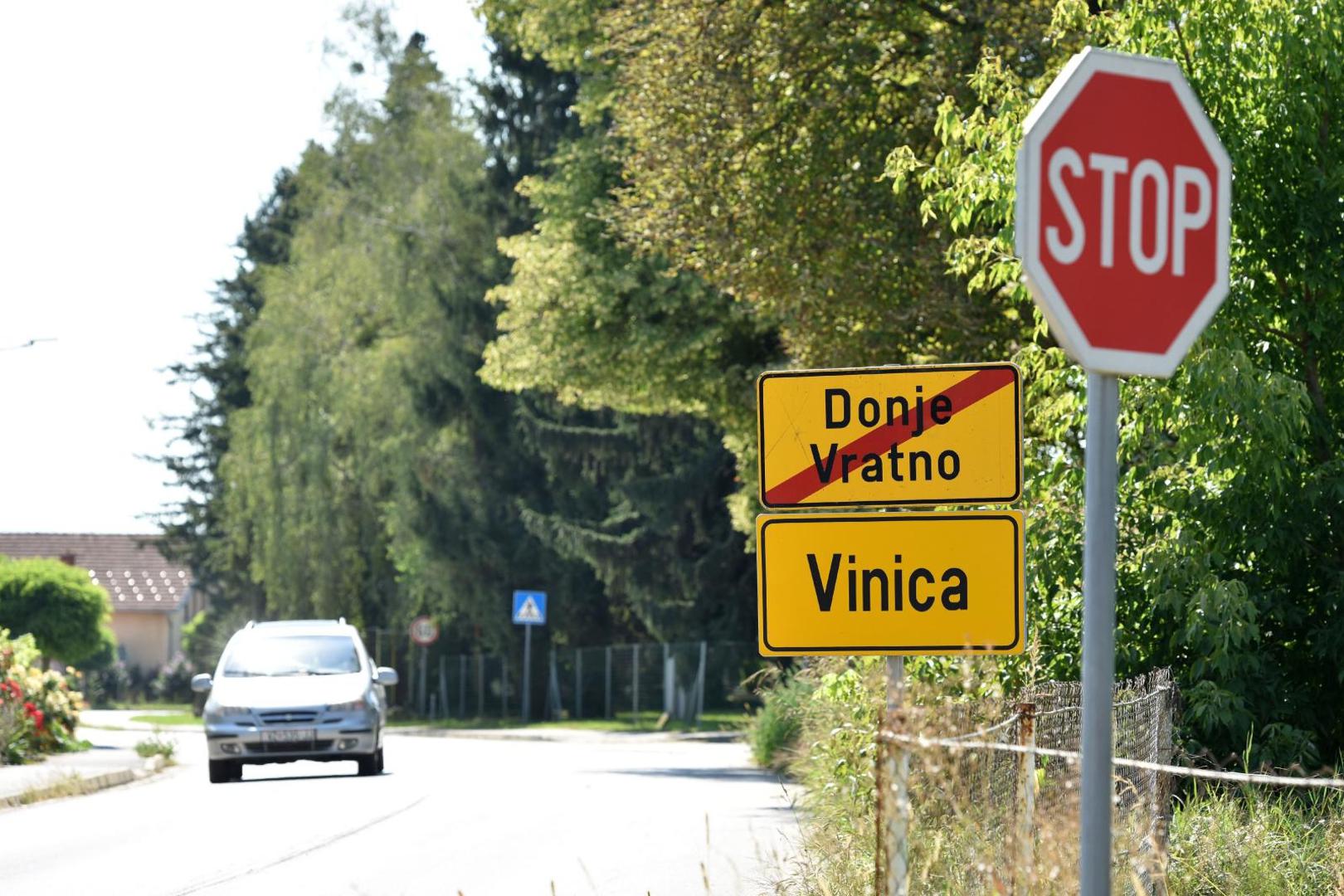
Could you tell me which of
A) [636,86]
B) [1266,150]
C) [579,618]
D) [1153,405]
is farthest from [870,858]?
[579,618]

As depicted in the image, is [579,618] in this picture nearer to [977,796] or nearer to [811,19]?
[811,19]

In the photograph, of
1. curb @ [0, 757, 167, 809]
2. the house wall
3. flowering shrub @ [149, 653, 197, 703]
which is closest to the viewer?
curb @ [0, 757, 167, 809]

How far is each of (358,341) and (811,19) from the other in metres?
32.9

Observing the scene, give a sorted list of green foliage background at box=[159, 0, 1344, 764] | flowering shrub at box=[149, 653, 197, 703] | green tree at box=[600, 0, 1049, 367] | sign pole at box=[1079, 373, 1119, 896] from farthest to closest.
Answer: flowering shrub at box=[149, 653, 197, 703]
green tree at box=[600, 0, 1049, 367]
green foliage background at box=[159, 0, 1344, 764]
sign pole at box=[1079, 373, 1119, 896]

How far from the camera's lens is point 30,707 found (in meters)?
25.7

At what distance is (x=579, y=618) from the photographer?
5000 centimetres

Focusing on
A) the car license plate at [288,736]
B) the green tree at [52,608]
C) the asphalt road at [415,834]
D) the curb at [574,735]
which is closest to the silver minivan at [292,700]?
the car license plate at [288,736]

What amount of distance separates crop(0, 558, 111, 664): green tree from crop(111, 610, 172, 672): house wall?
5934cm

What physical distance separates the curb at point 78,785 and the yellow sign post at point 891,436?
45.2 feet

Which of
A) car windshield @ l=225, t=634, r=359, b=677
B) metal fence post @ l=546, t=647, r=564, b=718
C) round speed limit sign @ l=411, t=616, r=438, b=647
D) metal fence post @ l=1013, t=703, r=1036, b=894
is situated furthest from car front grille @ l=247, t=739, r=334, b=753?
metal fence post @ l=546, t=647, r=564, b=718

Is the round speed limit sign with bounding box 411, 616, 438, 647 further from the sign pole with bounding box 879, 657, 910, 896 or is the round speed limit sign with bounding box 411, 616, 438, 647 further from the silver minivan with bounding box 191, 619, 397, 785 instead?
the sign pole with bounding box 879, 657, 910, 896

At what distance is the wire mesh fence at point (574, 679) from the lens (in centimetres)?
4297

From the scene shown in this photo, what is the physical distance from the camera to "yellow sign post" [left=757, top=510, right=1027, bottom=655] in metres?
6.89

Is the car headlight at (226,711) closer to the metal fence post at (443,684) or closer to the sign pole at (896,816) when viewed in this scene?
the sign pole at (896,816)
